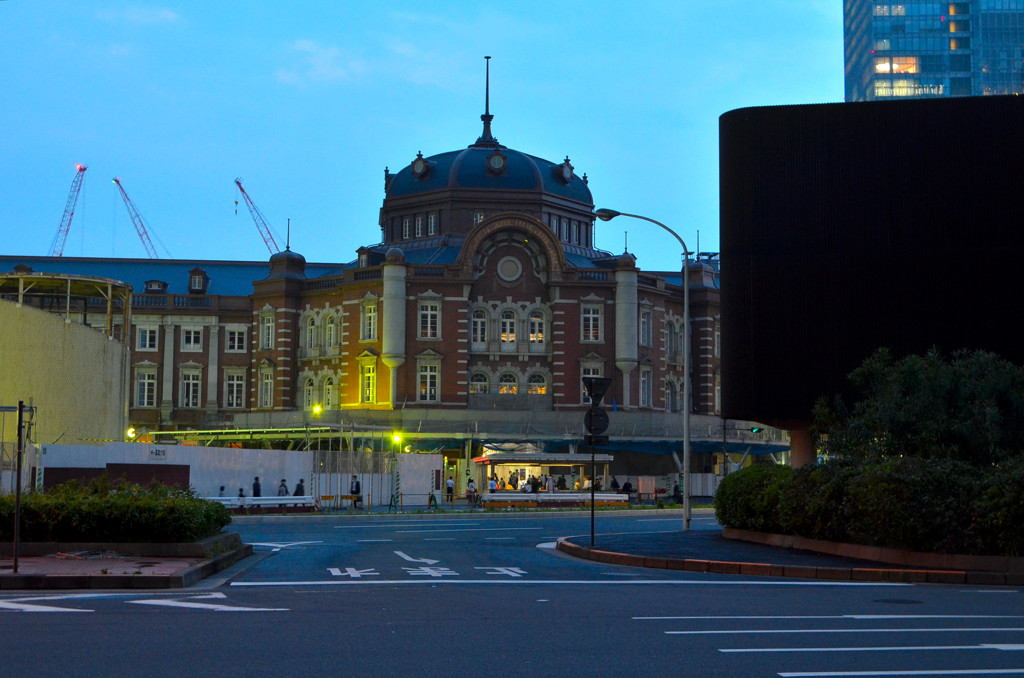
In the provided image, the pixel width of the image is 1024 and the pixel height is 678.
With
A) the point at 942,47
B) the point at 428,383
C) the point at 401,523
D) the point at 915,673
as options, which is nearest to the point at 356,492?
the point at 401,523

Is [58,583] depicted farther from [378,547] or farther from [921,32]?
[921,32]

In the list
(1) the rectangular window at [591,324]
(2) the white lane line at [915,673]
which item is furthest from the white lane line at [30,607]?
(1) the rectangular window at [591,324]

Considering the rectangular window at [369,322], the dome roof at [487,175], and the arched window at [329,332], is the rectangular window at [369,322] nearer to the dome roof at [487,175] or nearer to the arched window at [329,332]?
the arched window at [329,332]

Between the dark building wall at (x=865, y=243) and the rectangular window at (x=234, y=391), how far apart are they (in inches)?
2309

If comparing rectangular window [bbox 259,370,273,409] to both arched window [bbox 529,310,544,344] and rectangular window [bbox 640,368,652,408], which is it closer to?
arched window [bbox 529,310,544,344]

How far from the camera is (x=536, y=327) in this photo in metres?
77.9

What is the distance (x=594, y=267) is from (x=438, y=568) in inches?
2307

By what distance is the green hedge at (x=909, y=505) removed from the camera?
64.7 ft

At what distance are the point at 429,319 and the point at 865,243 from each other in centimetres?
4572

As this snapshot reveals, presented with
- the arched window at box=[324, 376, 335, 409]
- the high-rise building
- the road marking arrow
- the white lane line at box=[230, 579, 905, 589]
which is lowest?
the road marking arrow

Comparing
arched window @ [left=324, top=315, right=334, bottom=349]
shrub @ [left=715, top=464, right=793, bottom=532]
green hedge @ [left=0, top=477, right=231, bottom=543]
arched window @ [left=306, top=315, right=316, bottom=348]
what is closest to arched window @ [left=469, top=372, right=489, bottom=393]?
arched window @ [left=324, top=315, right=334, bottom=349]

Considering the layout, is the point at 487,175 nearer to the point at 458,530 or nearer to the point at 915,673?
the point at 458,530

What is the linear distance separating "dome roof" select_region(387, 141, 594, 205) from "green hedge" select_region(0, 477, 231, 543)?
206ft

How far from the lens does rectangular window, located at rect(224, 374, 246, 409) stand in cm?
8700
